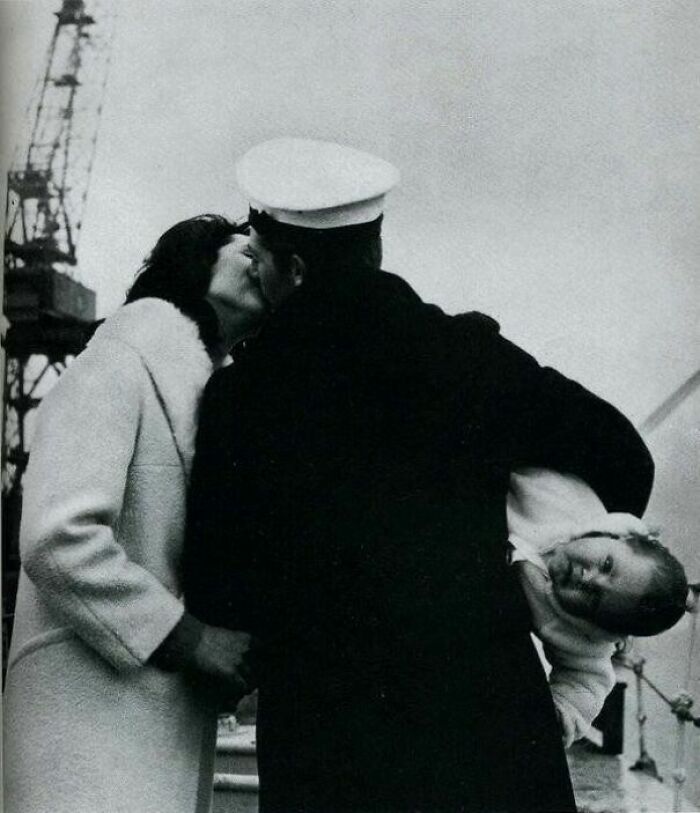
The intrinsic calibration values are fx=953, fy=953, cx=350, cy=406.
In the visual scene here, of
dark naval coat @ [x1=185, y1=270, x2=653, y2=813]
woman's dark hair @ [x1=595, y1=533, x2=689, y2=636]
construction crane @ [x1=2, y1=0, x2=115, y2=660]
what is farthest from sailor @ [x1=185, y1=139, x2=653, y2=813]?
construction crane @ [x1=2, y1=0, x2=115, y2=660]

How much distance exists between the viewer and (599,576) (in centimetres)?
150

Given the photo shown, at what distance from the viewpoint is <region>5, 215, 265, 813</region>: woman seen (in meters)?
1.59

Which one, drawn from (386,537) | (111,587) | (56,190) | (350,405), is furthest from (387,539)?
(56,190)

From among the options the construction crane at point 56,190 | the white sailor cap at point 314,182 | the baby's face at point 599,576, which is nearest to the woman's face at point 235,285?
the white sailor cap at point 314,182

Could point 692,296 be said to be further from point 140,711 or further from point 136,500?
point 140,711

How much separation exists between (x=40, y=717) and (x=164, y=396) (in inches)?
24.7

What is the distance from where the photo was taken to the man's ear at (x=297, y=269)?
1.68 m

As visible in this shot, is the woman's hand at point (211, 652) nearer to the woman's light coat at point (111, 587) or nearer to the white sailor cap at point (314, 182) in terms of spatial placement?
the woman's light coat at point (111, 587)

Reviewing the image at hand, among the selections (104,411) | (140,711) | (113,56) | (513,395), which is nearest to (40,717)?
(140,711)

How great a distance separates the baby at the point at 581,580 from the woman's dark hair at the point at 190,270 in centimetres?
65

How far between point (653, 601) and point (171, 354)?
91 centimetres

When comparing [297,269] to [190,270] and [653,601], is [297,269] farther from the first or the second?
[653,601]

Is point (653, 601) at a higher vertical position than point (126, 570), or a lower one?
higher

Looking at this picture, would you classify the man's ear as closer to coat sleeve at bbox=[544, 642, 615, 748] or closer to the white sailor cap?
the white sailor cap
